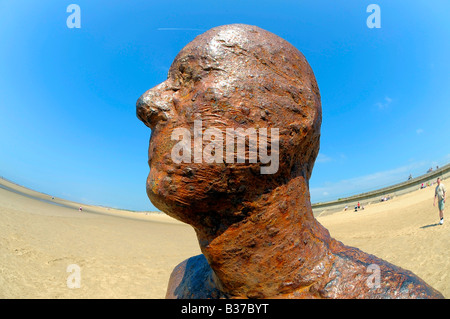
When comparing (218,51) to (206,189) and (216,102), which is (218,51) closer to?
(216,102)

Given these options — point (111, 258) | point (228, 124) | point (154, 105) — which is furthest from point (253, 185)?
point (111, 258)

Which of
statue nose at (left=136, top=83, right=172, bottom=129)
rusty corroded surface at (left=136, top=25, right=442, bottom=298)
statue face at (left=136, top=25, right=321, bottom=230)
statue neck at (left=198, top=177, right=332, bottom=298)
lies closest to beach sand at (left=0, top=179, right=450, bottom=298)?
rusty corroded surface at (left=136, top=25, right=442, bottom=298)

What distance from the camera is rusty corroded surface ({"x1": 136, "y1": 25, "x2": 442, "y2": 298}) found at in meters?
1.61

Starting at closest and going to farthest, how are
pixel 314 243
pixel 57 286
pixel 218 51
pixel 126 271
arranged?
pixel 218 51
pixel 314 243
pixel 57 286
pixel 126 271

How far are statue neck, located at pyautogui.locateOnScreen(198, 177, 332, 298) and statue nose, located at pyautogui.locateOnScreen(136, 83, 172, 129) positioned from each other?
88cm

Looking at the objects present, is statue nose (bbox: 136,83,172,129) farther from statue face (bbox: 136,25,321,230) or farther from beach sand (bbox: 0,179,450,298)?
beach sand (bbox: 0,179,450,298)

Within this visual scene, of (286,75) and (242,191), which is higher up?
(286,75)

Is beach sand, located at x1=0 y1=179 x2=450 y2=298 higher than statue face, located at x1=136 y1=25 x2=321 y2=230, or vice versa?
statue face, located at x1=136 y1=25 x2=321 y2=230

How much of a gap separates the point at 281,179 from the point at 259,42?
0.89 meters

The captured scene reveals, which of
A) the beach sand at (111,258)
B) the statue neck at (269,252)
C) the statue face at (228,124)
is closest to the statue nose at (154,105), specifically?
the statue face at (228,124)

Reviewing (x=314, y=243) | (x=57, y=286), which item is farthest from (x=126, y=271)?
(x=314, y=243)

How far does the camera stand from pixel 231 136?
1581 millimetres

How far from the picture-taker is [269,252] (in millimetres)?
1687

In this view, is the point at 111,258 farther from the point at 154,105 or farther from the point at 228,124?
the point at 228,124
